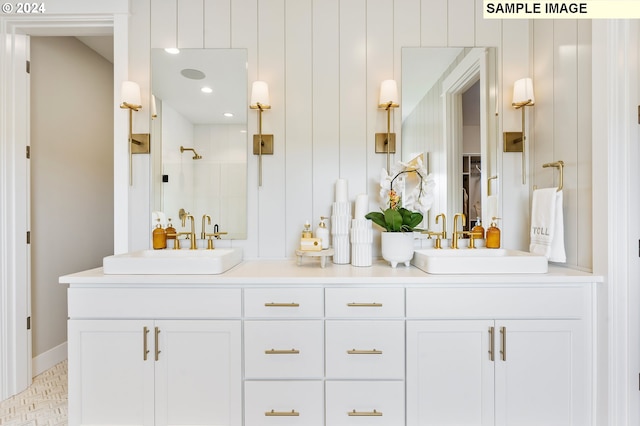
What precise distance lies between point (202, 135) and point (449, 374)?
1.82m

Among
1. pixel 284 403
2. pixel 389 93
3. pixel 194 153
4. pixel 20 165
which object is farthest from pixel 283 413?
pixel 20 165

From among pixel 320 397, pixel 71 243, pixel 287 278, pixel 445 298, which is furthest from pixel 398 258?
pixel 71 243

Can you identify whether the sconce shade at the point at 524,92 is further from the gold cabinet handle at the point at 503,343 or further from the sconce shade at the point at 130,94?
the sconce shade at the point at 130,94

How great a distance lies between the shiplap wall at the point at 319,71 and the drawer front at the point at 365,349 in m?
0.68

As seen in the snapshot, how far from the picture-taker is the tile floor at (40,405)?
Answer: 5.85 feet

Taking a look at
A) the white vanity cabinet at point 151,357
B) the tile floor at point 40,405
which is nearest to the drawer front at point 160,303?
the white vanity cabinet at point 151,357

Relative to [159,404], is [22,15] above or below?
above

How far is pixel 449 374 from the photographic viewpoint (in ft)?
4.72

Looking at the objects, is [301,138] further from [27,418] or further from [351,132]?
[27,418]

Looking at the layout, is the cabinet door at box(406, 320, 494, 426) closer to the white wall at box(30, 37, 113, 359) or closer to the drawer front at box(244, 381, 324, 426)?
the drawer front at box(244, 381, 324, 426)

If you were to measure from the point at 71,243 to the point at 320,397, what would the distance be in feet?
7.80

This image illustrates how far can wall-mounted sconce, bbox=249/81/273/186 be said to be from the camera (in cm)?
189

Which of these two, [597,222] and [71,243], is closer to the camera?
[597,222]

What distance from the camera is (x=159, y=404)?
1.45 meters
